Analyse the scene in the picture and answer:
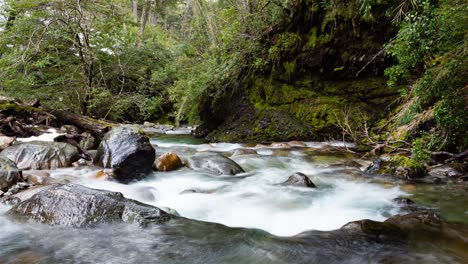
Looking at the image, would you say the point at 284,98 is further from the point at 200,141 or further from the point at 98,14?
the point at 98,14

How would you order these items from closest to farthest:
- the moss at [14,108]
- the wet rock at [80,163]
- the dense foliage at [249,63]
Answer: the wet rock at [80,163], the moss at [14,108], the dense foliage at [249,63]

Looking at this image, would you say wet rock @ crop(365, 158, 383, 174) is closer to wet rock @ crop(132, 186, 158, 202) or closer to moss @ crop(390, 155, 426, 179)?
moss @ crop(390, 155, 426, 179)

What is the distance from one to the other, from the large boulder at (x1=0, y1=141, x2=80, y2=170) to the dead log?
5.73ft

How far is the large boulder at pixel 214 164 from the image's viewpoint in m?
6.51

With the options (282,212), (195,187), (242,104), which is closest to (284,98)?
(242,104)

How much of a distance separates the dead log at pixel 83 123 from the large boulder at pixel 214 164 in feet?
8.53

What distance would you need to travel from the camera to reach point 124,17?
12.8 meters

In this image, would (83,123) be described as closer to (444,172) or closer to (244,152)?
(244,152)

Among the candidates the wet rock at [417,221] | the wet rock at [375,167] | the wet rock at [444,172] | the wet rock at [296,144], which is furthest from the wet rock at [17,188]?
the wet rock at [296,144]

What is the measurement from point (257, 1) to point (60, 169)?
8.40 meters

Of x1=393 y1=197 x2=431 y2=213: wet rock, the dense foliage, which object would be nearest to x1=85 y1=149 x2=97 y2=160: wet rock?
the dense foliage

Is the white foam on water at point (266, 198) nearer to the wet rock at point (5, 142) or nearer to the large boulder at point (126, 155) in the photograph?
the large boulder at point (126, 155)

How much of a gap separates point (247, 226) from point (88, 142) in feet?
16.6

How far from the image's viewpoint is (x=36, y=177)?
194 inches
